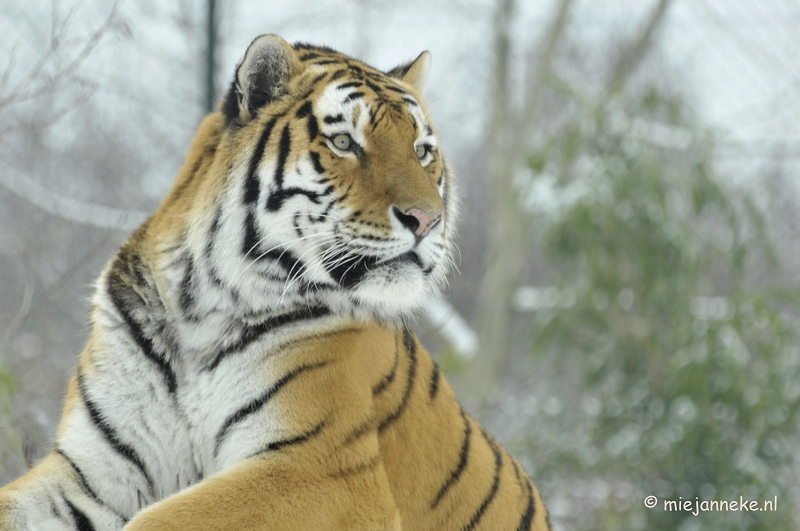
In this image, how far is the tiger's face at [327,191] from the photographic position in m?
1.48

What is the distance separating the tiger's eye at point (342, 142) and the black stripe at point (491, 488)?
2.53ft

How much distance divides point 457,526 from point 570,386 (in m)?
2.97

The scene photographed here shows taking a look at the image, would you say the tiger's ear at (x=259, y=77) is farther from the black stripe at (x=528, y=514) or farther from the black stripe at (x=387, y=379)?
the black stripe at (x=528, y=514)

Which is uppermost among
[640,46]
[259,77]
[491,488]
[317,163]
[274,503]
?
[259,77]

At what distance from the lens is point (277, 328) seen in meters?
1.52

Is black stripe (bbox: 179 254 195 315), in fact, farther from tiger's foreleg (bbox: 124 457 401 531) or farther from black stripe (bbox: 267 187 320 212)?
tiger's foreleg (bbox: 124 457 401 531)

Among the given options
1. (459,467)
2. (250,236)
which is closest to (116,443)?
(250,236)

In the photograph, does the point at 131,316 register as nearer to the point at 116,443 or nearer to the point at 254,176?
the point at 116,443

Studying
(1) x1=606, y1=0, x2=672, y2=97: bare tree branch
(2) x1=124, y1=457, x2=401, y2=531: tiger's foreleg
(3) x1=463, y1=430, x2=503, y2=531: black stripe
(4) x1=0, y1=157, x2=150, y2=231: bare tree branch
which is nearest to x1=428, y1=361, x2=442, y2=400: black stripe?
(3) x1=463, y1=430, x2=503, y2=531: black stripe

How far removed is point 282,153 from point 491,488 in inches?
34.1

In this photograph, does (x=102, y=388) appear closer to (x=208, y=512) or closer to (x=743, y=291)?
(x=208, y=512)

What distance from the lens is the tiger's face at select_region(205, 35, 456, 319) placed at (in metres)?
1.48

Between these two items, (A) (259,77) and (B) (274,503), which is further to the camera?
(A) (259,77)

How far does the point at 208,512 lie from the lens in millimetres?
1289
